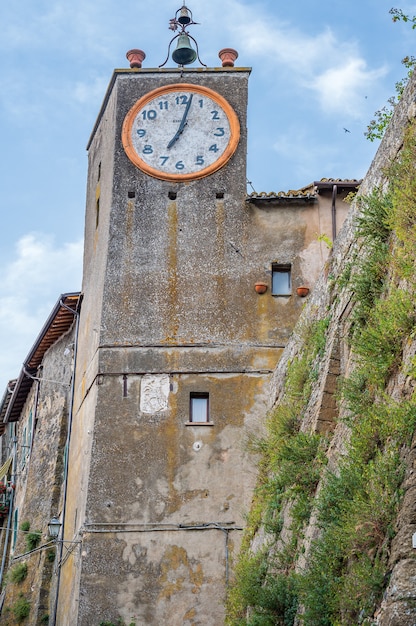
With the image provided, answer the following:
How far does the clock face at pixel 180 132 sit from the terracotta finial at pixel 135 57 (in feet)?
2.87

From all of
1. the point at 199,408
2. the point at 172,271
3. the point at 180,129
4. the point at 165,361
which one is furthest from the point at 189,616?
the point at 180,129

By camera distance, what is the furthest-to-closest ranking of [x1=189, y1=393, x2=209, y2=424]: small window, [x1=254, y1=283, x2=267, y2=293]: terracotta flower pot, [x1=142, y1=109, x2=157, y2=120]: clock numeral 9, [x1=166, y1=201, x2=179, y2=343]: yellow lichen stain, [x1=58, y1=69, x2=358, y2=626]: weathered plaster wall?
[x1=142, y1=109, x2=157, y2=120]: clock numeral 9 < [x1=254, y1=283, x2=267, y2=293]: terracotta flower pot < [x1=166, y1=201, x2=179, y2=343]: yellow lichen stain < [x1=189, y1=393, x2=209, y2=424]: small window < [x1=58, y1=69, x2=358, y2=626]: weathered plaster wall

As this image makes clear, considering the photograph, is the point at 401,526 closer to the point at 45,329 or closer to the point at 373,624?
the point at 373,624

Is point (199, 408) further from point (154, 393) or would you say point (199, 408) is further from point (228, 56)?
point (228, 56)

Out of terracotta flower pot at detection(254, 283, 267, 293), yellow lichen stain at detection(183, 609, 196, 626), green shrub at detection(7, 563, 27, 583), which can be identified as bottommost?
yellow lichen stain at detection(183, 609, 196, 626)

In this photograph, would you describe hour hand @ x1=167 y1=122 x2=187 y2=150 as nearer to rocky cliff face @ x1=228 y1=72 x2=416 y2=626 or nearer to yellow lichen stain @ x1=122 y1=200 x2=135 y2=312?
yellow lichen stain @ x1=122 y1=200 x2=135 y2=312

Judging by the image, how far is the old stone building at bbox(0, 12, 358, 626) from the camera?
17609 millimetres

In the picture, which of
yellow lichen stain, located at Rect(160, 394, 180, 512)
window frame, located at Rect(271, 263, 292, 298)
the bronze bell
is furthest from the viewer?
the bronze bell

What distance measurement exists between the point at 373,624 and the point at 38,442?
60.8ft

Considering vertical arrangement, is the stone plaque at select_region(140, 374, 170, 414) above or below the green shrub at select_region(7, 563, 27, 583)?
above

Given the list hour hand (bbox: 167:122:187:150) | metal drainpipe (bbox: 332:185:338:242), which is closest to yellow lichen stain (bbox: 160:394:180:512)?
metal drainpipe (bbox: 332:185:338:242)

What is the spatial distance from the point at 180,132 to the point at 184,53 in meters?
2.19

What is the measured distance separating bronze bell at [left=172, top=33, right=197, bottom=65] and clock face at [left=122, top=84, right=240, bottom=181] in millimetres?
1196

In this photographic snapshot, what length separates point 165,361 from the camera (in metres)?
18.9
